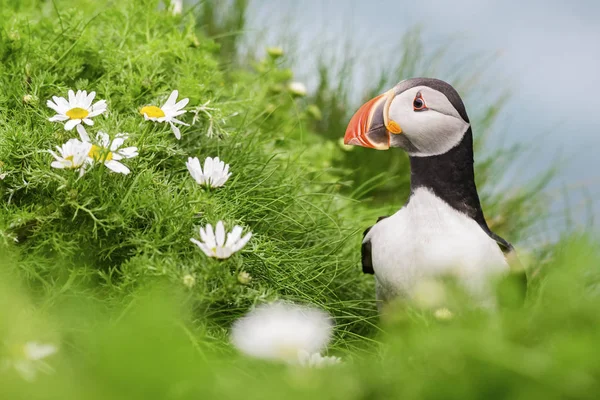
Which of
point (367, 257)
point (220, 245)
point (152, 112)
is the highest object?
point (152, 112)

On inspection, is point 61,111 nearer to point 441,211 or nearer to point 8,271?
point 8,271

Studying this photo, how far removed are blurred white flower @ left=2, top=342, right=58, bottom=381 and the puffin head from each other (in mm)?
1154

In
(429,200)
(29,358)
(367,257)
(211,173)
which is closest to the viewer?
(29,358)

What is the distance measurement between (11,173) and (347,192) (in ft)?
6.66

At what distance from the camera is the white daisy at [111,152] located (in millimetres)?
1965

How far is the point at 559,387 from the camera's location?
3.77 ft

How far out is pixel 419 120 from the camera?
2139 millimetres

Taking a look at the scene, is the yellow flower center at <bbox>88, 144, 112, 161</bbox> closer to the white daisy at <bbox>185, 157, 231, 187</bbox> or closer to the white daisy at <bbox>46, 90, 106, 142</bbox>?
the white daisy at <bbox>46, 90, 106, 142</bbox>

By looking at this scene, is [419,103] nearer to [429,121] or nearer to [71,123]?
[429,121]

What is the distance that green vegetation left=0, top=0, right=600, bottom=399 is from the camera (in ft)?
3.91

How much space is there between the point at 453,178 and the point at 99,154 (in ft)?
3.33

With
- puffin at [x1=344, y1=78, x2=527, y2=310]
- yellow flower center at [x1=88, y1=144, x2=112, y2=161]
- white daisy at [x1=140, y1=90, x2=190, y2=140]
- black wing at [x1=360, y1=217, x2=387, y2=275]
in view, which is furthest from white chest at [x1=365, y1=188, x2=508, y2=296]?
yellow flower center at [x1=88, y1=144, x2=112, y2=161]

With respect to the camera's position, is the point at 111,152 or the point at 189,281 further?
the point at 111,152

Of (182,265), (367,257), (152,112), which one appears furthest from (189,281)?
(367,257)
